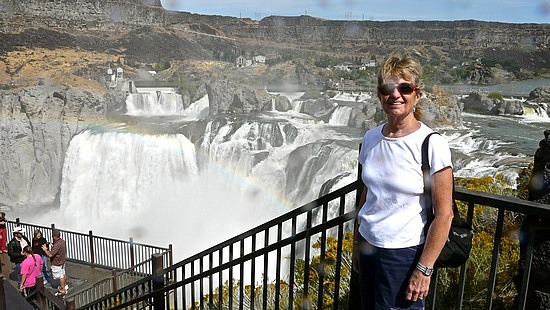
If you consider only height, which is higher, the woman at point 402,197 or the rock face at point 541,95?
the woman at point 402,197

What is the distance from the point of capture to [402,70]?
77.1 inches

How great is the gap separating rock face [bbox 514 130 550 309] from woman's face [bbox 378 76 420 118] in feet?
1.94

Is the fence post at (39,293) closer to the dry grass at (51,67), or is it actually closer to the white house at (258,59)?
the dry grass at (51,67)

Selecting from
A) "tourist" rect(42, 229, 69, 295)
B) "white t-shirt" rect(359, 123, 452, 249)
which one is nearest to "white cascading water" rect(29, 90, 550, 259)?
"tourist" rect(42, 229, 69, 295)

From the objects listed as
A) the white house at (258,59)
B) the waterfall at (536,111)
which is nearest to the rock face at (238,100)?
the white house at (258,59)

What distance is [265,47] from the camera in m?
63.8

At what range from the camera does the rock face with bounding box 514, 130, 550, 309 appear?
6.43 ft

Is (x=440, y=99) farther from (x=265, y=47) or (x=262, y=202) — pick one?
(x=265, y=47)

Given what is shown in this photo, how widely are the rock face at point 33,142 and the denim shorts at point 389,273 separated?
34531 mm

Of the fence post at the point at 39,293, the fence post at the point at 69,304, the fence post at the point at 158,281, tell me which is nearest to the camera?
the fence post at the point at 158,281

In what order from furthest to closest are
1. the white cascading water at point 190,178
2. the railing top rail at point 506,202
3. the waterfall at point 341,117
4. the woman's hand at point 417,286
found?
the waterfall at point 341,117
the white cascading water at point 190,178
the woman's hand at point 417,286
the railing top rail at point 506,202

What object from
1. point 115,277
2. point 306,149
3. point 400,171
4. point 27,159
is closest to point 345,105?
point 306,149

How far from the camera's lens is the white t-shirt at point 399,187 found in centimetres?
192

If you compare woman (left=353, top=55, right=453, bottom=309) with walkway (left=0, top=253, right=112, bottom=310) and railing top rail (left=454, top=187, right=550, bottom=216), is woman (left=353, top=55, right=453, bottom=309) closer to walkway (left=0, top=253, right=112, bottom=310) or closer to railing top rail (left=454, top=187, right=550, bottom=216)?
railing top rail (left=454, top=187, right=550, bottom=216)
